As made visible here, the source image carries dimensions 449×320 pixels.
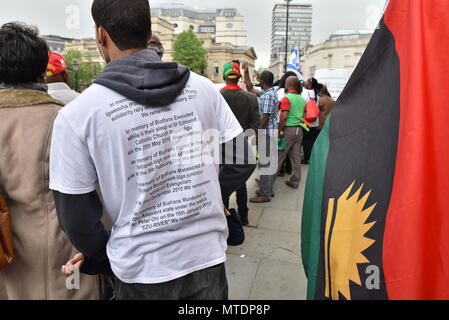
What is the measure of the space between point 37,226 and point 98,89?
897 millimetres

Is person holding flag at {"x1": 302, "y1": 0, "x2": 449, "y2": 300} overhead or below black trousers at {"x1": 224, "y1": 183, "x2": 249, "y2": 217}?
overhead

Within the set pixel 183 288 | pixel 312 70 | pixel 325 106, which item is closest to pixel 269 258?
pixel 183 288

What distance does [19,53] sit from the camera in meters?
1.52

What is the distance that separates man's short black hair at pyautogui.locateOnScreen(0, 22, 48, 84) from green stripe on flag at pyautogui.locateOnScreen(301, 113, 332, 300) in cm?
153

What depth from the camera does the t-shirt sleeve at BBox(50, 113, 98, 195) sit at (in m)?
1.03

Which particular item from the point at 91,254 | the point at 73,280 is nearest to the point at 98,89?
the point at 91,254

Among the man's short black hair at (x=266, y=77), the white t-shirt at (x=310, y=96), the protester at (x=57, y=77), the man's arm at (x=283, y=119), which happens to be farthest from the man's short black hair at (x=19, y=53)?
the white t-shirt at (x=310, y=96)

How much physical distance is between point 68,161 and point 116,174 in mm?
161

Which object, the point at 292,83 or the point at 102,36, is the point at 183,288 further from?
the point at 292,83

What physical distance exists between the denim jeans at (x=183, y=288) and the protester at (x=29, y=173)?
22.5 inches

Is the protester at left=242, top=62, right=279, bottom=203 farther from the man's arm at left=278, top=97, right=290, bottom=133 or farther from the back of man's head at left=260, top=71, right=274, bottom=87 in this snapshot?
the man's arm at left=278, top=97, right=290, bottom=133

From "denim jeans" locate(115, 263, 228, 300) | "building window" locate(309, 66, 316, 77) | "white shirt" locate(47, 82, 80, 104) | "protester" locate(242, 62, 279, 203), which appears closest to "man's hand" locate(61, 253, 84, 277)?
"denim jeans" locate(115, 263, 228, 300)
